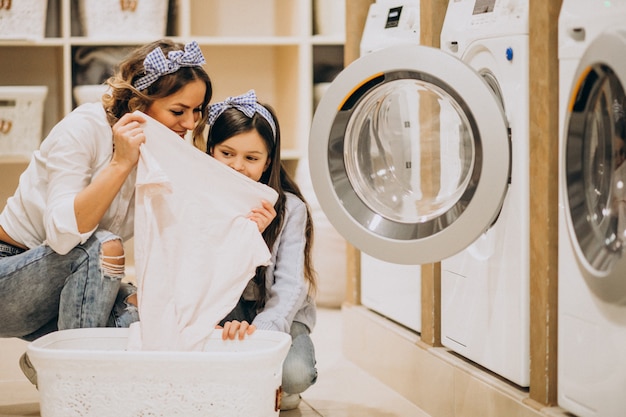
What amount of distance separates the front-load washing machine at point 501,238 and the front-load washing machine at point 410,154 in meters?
0.04

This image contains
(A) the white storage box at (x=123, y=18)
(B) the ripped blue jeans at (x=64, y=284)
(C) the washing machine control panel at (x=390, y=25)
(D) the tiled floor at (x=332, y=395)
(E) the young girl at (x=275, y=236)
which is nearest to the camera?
(B) the ripped blue jeans at (x=64, y=284)

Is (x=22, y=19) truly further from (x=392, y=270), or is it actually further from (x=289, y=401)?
(x=289, y=401)

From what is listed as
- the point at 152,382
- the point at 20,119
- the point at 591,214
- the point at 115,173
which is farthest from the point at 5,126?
the point at 591,214

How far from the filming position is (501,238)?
1.83m

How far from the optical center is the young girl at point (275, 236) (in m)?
1.98

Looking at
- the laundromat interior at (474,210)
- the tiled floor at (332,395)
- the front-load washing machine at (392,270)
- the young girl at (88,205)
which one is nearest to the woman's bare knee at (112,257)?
the young girl at (88,205)

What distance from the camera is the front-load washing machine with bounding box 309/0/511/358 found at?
1.72 m

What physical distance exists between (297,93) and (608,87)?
2.17m

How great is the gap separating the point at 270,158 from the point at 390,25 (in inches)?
21.7

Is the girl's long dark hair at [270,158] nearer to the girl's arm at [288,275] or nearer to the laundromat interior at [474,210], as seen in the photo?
the girl's arm at [288,275]

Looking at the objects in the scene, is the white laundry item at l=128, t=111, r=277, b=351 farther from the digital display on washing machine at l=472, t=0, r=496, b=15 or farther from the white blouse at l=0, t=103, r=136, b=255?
the digital display on washing machine at l=472, t=0, r=496, b=15

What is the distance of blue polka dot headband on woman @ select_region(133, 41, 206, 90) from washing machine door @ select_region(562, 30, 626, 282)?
797 mm

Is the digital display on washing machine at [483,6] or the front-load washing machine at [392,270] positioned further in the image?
the front-load washing machine at [392,270]

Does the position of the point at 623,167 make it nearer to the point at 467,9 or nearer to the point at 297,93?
the point at 467,9
